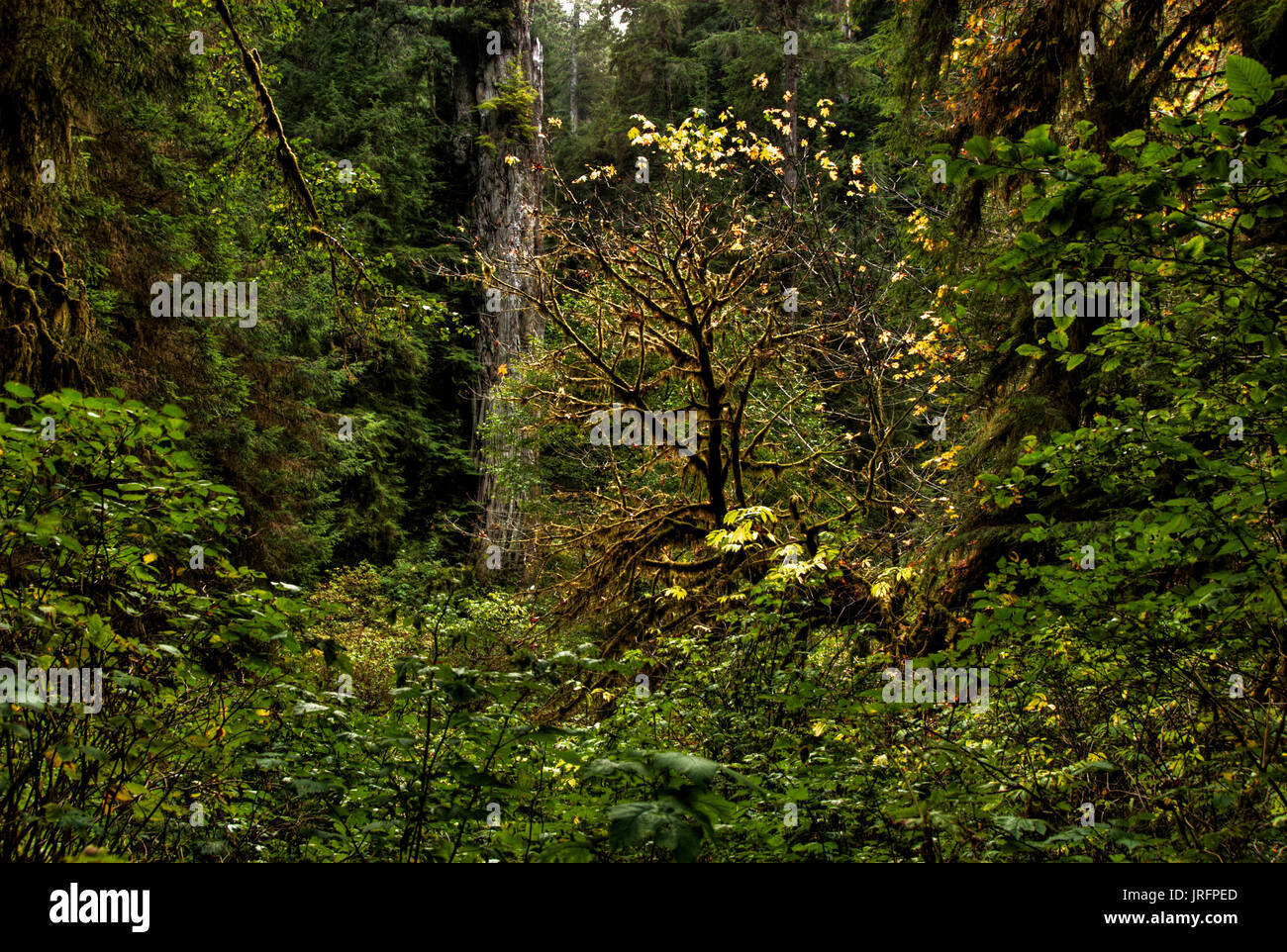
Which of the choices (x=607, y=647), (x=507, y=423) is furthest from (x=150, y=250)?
(x=607, y=647)

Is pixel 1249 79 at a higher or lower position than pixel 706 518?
higher

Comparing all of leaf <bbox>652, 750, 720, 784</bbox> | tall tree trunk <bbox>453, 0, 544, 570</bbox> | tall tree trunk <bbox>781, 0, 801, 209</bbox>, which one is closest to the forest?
leaf <bbox>652, 750, 720, 784</bbox>

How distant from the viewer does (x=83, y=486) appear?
2717mm

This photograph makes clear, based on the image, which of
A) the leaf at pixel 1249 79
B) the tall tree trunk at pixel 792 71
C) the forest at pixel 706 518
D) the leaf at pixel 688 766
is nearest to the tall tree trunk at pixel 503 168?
the forest at pixel 706 518

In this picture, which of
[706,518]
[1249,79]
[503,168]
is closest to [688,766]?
[1249,79]

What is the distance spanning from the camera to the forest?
2508 mm

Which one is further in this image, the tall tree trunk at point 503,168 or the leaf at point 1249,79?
the tall tree trunk at point 503,168

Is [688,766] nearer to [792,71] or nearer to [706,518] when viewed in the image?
[706,518]

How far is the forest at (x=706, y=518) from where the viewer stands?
251 cm

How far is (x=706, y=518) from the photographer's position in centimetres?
768

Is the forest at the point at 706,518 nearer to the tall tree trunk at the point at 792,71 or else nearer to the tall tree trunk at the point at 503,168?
the tall tree trunk at the point at 503,168

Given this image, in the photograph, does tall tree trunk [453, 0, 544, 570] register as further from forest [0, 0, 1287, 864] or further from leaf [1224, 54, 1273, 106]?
leaf [1224, 54, 1273, 106]

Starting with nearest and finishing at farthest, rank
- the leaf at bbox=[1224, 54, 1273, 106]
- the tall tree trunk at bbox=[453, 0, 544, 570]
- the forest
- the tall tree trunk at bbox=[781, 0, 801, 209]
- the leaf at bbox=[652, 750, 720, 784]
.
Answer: the leaf at bbox=[652, 750, 720, 784]
the leaf at bbox=[1224, 54, 1273, 106]
the forest
the tall tree trunk at bbox=[453, 0, 544, 570]
the tall tree trunk at bbox=[781, 0, 801, 209]
